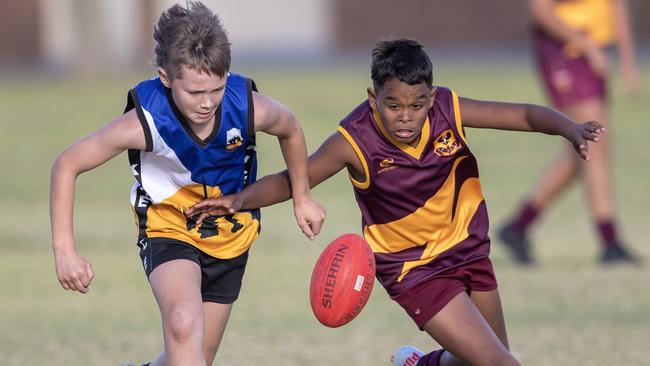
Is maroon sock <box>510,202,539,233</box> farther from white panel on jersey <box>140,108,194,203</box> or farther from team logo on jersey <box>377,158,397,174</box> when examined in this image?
white panel on jersey <box>140,108,194,203</box>

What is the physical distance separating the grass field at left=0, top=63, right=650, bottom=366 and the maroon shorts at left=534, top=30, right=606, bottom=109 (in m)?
1.18

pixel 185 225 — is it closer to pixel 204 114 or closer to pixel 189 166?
pixel 189 166

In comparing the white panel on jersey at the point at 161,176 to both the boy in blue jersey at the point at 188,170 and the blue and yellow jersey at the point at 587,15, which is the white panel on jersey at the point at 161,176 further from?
the blue and yellow jersey at the point at 587,15

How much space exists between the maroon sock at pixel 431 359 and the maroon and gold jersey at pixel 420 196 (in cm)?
51

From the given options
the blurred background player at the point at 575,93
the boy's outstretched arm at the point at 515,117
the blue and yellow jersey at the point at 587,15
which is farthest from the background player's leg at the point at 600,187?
the boy's outstretched arm at the point at 515,117

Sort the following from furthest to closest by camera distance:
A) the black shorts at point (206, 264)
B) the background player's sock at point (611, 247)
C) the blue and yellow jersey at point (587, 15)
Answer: the blue and yellow jersey at point (587, 15) < the background player's sock at point (611, 247) < the black shorts at point (206, 264)

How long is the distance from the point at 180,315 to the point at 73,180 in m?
0.68

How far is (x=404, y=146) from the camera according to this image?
17.4 feet

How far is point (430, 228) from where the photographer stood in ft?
17.8

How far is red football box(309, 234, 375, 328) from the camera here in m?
5.20

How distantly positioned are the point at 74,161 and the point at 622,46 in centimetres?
593

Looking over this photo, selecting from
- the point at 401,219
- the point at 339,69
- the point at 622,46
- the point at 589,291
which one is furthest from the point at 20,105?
the point at 401,219

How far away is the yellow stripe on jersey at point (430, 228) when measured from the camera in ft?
17.8

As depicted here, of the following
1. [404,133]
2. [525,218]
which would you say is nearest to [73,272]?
[404,133]
